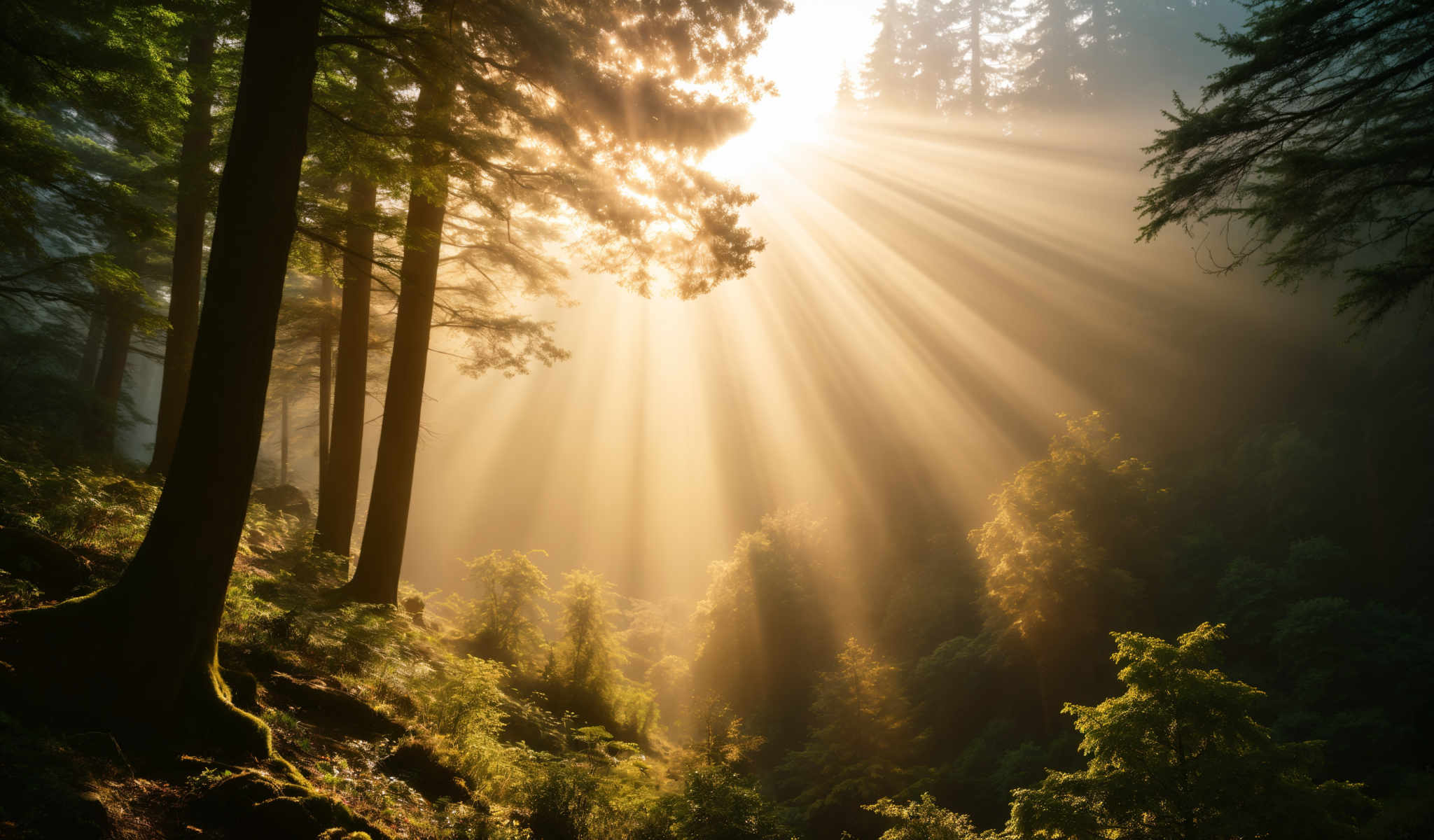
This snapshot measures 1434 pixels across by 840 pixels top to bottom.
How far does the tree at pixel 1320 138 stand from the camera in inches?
270

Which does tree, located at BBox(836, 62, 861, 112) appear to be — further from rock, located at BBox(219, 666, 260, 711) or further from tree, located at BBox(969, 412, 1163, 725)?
rock, located at BBox(219, 666, 260, 711)

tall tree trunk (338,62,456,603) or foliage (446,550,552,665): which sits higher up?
tall tree trunk (338,62,456,603)

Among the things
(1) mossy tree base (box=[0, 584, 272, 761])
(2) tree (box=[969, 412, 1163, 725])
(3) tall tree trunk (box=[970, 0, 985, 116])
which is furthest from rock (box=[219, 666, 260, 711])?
(3) tall tree trunk (box=[970, 0, 985, 116])

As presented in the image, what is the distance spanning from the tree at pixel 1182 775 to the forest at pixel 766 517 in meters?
0.04

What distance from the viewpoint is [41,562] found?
4.40m

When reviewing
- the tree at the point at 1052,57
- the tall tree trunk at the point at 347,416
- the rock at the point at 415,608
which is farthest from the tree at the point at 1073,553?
the tree at the point at 1052,57

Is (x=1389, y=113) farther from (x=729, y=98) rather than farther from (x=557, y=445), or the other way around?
(x=557, y=445)

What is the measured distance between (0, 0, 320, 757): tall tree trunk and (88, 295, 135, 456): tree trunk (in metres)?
6.79

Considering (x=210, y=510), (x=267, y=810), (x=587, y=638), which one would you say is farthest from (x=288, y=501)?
(x=267, y=810)

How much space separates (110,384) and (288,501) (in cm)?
591

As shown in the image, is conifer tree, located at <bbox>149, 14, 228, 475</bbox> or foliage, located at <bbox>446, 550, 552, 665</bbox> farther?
foliage, located at <bbox>446, 550, 552, 665</bbox>

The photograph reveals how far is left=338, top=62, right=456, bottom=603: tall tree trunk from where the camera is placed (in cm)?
837

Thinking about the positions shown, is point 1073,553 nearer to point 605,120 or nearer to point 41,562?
point 605,120

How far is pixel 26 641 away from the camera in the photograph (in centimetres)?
338
